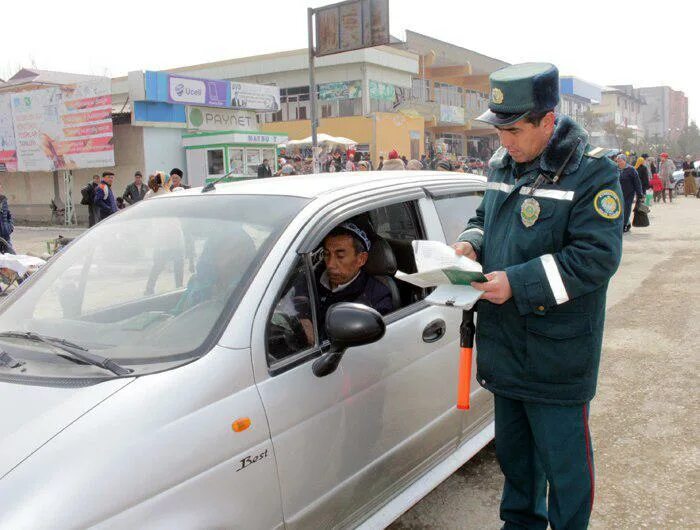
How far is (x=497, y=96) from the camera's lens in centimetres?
236

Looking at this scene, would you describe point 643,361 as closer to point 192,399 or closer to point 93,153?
point 192,399

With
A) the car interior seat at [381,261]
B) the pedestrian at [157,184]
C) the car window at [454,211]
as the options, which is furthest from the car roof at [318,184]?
the pedestrian at [157,184]

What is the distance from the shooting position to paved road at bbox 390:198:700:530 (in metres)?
3.20

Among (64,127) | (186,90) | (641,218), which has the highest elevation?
(186,90)

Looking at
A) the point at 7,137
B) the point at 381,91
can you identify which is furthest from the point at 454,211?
the point at 381,91

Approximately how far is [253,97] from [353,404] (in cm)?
2489

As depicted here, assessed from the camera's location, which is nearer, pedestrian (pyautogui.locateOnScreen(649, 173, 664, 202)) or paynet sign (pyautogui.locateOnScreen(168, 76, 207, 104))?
paynet sign (pyautogui.locateOnScreen(168, 76, 207, 104))

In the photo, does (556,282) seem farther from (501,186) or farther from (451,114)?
(451,114)

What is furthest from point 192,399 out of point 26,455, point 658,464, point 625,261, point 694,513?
point 625,261

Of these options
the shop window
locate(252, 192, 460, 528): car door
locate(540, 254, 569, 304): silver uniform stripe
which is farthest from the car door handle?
the shop window

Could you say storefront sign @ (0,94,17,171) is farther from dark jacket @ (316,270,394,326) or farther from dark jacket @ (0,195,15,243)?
dark jacket @ (316,270,394,326)

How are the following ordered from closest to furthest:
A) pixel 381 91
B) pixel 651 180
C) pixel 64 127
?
pixel 64 127, pixel 651 180, pixel 381 91

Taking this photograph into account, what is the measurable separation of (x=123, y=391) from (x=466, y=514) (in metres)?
2.05

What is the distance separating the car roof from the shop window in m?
20.0
